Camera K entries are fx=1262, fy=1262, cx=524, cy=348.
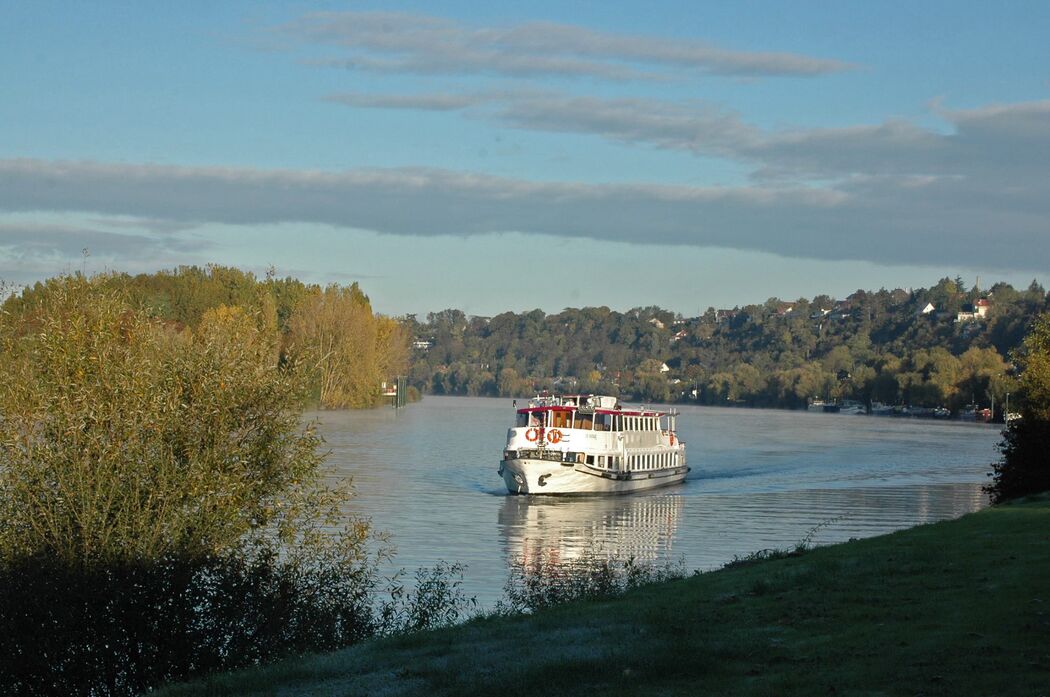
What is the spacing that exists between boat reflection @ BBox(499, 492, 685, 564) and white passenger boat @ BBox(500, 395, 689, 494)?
0.96 m

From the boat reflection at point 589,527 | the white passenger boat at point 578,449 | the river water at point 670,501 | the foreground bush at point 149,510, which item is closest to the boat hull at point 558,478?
the white passenger boat at point 578,449

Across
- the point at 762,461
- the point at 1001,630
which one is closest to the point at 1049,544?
the point at 1001,630

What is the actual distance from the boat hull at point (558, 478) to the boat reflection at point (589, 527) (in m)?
0.61

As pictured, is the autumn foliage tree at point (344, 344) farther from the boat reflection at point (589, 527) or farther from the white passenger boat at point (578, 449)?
the boat reflection at point (589, 527)

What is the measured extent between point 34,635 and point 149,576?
1.72 meters

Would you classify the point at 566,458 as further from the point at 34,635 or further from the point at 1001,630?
the point at 1001,630

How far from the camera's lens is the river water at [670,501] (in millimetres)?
39656

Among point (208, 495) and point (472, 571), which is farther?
point (472, 571)

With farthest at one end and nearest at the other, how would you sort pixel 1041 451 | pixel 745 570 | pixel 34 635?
pixel 1041 451
pixel 745 570
pixel 34 635

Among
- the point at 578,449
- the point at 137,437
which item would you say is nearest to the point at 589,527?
the point at 578,449

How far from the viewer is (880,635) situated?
13.8 metres

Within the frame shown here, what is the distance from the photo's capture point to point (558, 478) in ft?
186

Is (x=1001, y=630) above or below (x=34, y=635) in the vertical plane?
above

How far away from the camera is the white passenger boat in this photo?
5662 centimetres
